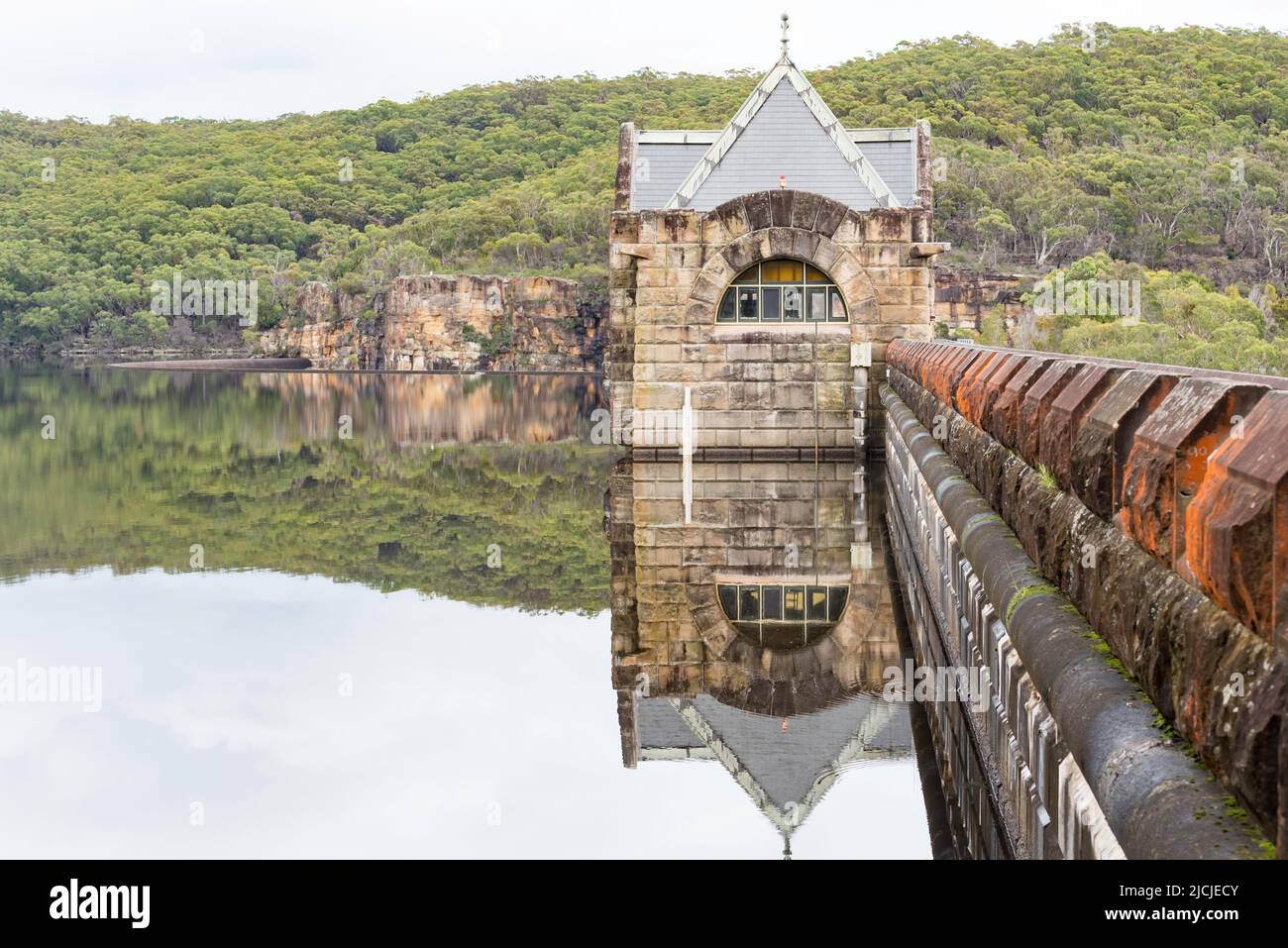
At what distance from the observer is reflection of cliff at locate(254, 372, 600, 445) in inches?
1275

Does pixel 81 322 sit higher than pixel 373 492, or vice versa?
pixel 81 322

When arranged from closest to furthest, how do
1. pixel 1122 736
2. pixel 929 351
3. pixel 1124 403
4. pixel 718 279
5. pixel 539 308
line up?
pixel 1122 736 → pixel 1124 403 → pixel 929 351 → pixel 718 279 → pixel 539 308

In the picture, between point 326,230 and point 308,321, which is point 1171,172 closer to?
point 308,321

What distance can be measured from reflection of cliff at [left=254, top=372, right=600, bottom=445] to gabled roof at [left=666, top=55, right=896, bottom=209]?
766 cm

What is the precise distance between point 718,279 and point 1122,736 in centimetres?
1985

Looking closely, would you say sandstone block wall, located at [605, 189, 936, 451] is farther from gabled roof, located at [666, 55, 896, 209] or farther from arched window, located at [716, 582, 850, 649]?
arched window, located at [716, 582, 850, 649]

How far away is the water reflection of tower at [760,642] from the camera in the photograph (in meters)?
7.46

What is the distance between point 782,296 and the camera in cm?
2328

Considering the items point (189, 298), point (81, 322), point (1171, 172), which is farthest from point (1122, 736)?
point (81, 322)

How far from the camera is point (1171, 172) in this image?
79375 mm

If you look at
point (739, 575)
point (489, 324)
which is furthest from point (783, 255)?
point (489, 324)
